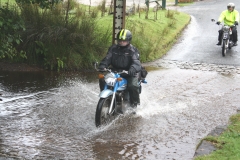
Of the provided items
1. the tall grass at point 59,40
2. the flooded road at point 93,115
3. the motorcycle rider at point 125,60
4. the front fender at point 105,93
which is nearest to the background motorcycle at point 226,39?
the flooded road at point 93,115

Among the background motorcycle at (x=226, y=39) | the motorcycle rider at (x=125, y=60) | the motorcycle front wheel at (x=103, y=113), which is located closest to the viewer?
the motorcycle front wheel at (x=103, y=113)

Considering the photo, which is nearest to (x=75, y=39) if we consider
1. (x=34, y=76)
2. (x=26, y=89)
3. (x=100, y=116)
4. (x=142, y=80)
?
(x=34, y=76)

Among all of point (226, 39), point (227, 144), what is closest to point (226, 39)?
point (226, 39)

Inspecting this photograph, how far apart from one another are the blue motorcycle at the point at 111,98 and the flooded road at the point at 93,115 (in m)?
0.16

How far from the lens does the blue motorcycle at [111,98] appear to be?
756 centimetres

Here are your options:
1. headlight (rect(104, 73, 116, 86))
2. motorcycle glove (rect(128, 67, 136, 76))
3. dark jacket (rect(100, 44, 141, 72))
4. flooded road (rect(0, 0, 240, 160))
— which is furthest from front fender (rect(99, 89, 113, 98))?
dark jacket (rect(100, 44, 141, 72))

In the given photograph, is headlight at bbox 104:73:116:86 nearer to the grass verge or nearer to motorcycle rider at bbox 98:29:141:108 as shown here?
motorcycle rider at bbox 98:29:141:108

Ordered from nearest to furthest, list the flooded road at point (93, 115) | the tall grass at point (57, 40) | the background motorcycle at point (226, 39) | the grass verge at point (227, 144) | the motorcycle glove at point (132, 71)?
the grass verge at point (227, 144), the flooded road at point (93, 115), the motorcycle glove at point (132, 71), the tall grass at point (57, 40), the background motorcycle at point (226, 39)

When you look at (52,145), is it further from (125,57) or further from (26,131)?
(125,57)

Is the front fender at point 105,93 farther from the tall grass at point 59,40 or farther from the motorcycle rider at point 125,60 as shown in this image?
the tall grass at point 59,40

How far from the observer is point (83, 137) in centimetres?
715

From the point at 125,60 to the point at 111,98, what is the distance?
88cm

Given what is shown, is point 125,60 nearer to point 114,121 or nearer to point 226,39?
point 114,121

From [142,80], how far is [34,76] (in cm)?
Answer: 396
